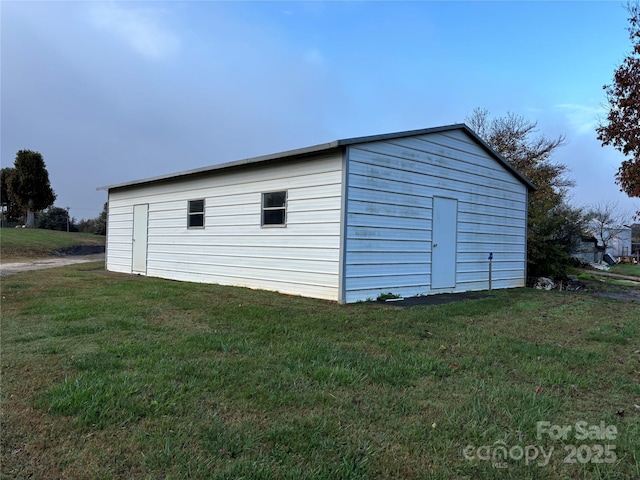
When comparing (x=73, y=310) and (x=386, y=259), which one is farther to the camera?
(x=386, y=259)

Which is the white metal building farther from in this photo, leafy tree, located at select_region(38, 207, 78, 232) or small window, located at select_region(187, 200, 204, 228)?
leafy tree, located at select_region(38, 207, 78, 232)

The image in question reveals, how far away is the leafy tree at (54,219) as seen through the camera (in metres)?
42.0

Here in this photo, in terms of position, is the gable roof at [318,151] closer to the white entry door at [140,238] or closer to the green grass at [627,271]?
the white entry door at [140,238]

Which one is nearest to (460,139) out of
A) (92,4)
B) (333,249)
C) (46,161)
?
(333,249)

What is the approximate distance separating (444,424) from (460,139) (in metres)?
8.65

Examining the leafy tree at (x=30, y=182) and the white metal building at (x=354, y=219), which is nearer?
the white metal building at (x=354, y=219)

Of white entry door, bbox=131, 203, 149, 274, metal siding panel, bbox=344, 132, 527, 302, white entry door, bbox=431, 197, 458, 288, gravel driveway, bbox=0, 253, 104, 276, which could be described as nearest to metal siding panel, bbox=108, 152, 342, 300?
white entry door, bbox=131, 203, 149, 274

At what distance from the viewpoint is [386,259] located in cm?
838

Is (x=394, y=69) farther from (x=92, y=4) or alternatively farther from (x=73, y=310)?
(x=73, y=310)

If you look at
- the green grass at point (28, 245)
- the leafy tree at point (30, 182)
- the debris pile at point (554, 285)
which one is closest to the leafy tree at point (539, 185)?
the debris pile at point (554, 285)

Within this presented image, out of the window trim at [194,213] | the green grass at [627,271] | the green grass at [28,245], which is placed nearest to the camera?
the window trim at [194,213]

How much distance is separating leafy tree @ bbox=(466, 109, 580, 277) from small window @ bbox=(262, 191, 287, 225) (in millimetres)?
9558

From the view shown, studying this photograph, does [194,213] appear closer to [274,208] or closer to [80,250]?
[274,208]

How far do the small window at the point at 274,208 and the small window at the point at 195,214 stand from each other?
8.95 ft
